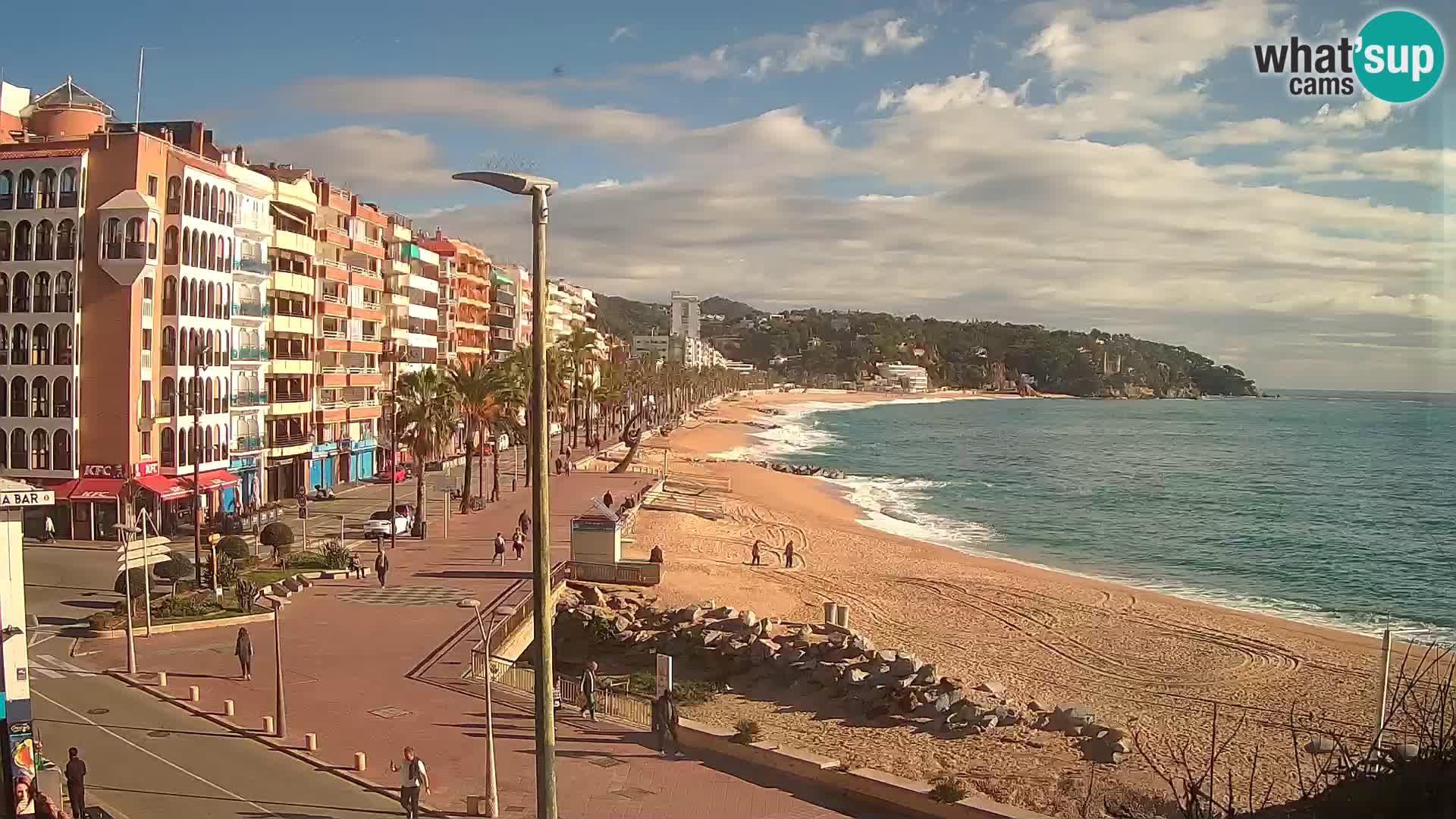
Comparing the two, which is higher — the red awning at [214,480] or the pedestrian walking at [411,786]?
the red awning at [214,480]

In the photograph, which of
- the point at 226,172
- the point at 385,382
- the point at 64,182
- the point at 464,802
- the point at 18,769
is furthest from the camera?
the point at 385,382

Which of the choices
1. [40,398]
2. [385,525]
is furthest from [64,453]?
[385,525]

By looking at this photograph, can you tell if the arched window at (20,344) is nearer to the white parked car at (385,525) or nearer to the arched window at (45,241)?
the arched window at (45,241)

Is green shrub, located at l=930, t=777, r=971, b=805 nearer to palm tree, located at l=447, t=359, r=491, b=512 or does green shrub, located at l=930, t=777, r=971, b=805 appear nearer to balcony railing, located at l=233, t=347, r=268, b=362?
palm tree, located at l=447, t=359, r=491, b=512

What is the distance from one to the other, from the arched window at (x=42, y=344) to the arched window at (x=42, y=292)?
685mm

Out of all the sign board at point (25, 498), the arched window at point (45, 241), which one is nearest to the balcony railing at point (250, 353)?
the arched window at point (45, 241)

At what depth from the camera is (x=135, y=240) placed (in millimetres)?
43344

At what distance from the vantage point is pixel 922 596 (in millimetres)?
39125

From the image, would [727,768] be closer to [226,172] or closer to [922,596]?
[922,596]

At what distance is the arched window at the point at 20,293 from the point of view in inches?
1716

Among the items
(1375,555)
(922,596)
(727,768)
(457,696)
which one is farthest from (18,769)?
(1375,555)

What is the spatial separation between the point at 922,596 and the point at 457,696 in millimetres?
21228

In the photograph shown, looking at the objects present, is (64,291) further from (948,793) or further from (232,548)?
(948,793)

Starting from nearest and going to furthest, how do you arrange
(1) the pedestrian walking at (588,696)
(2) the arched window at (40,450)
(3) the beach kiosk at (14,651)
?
(3) the beach kiosk at (14,651) < (1) the pedestrian walking at (588,696) < (2) the arched window at (40,450)
